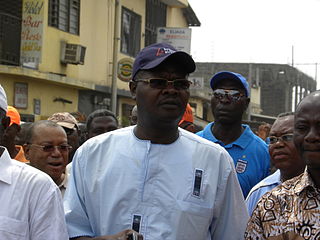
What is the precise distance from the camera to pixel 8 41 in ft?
56.6

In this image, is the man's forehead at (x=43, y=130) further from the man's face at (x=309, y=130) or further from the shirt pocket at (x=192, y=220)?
the man's face at (x=309, y=130)

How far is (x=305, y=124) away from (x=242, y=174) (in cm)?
222

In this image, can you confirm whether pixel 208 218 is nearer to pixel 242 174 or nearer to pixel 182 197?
pixel 182 197

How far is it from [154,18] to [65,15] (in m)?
6.76

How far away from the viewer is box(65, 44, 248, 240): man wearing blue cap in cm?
318

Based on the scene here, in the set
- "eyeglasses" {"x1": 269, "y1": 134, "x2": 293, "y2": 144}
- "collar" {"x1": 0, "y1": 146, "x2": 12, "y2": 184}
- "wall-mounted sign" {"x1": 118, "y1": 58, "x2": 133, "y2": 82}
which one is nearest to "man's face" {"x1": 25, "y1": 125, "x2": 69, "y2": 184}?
"eyeglasses" {"x1": 269, "y1": 134, "x2": 293, "y2": 144}

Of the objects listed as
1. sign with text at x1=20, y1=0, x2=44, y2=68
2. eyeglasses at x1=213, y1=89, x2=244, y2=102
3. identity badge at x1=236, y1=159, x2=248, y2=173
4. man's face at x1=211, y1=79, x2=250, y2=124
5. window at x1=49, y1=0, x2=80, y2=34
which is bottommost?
identity badge at x1=236, y1=159, x2=248, y2=173

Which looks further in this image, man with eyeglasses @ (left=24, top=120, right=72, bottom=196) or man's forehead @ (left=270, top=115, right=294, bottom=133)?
man with eyeglasses @ (left=24, top=120, right=72, bottom=196)

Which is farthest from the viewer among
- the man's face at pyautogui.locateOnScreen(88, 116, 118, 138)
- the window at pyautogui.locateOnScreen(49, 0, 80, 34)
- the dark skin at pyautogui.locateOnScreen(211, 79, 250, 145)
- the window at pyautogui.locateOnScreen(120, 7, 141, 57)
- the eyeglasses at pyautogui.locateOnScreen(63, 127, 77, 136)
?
the window at pyautogui.locateOnScreen(120, 7, 141, 57)

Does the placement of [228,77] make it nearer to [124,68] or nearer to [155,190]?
[155,190]

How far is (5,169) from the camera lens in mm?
2898

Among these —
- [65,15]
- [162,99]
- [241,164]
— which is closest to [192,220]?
[162,99]

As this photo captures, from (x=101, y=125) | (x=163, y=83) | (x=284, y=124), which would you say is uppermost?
(x=163, y=83)

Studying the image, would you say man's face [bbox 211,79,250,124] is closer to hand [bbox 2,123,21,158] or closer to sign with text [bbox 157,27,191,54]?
hand [bbox 2,123,21,158]
